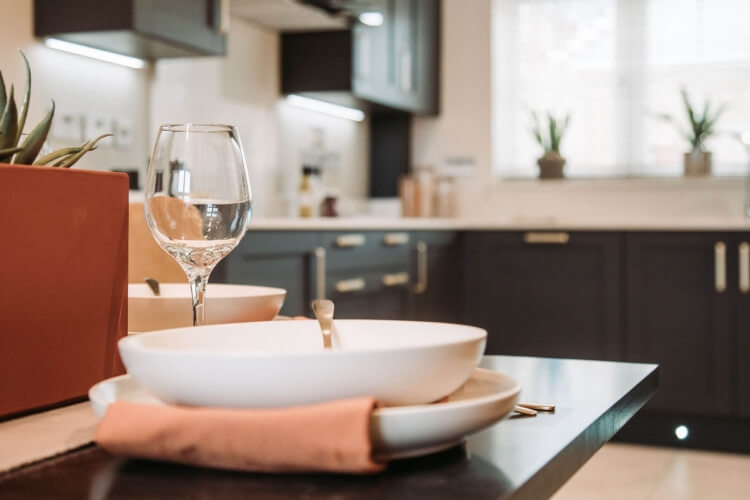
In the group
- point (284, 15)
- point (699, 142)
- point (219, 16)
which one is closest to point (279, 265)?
point (219, 16)

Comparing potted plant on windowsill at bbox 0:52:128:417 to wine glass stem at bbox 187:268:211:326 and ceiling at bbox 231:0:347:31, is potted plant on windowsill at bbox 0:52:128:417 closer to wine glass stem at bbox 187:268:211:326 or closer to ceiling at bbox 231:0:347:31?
wine glass stem at bbox 187:268:211:326

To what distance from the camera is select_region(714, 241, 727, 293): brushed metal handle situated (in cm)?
351

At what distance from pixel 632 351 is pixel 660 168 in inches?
44.8

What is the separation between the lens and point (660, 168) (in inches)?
174

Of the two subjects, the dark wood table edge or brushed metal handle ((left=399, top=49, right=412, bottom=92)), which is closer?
the dark wood table edge

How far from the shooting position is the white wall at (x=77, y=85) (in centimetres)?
263

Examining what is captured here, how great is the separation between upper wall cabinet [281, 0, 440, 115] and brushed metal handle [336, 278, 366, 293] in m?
0.90

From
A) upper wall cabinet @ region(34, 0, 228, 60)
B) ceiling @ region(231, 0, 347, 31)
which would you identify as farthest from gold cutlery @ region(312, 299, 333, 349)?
ceiling @ region(231, 0, 347, 31)

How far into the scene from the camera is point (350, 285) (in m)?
3.28

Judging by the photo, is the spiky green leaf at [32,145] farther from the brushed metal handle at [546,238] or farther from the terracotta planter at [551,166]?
the terracotta planter at [551,166]

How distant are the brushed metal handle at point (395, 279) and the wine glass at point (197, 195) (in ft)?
9.30

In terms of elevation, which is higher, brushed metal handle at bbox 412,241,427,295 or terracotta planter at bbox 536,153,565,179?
terracotta planter at bbox 536,153,565,179

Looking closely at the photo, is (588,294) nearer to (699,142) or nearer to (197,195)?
(699,142)

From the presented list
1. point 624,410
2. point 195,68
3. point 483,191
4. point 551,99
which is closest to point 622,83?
point 551,99
